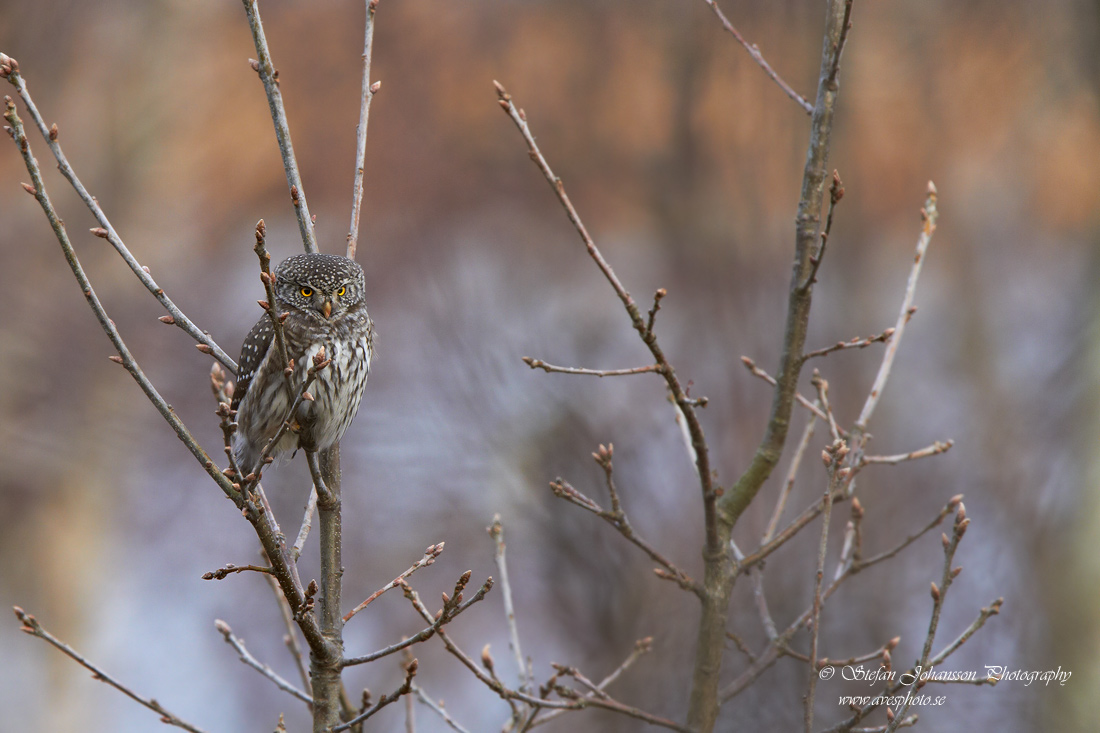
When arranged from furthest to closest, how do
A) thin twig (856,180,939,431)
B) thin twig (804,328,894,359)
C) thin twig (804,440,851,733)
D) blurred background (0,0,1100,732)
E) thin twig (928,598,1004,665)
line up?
blurred background (0,0,1100,732) → thin twig (856,180,939,431) → thin twig (804,328,894,359) → thin twig (928,598,1004,665) → thin twig (804,440,851,733)

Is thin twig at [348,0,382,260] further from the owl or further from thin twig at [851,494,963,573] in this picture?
thin twig at [851,494,963,573]

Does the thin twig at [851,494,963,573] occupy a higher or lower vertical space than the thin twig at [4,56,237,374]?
lower

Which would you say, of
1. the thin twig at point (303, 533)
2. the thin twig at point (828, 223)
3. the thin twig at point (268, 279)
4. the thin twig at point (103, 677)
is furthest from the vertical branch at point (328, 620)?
the thin twig at point (828, 223)

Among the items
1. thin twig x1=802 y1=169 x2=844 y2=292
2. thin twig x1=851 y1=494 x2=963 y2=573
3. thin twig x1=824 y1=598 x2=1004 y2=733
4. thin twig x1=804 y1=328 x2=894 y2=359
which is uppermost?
thin twig x1=802 y1=169 x2=844 y2=292

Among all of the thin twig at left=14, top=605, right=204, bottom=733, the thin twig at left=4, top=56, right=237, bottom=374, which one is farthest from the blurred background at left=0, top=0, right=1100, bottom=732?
the thin twig at left=4, top=56, right=237, bottom=374

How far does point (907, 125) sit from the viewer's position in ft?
21.3

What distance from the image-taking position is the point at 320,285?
2498mm

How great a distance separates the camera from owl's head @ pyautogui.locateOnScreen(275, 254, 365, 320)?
2459mm

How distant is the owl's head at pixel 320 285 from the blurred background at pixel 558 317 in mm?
2633

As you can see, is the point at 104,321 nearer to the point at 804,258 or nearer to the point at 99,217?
the point at 99,217

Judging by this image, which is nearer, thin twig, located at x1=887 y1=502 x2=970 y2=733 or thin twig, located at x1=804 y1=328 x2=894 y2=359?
thin twig, located at x1=887 y1=502 x2=970 y2=733

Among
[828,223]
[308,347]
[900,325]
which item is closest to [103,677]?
[308,347]

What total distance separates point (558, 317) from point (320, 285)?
3.39 metres

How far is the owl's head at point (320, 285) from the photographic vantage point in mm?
2459
